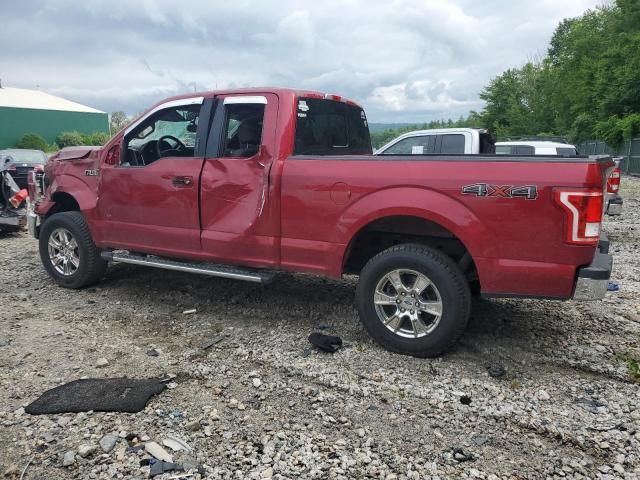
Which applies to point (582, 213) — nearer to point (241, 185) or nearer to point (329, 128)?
point (329, 128)

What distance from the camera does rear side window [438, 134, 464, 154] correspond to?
8.66m

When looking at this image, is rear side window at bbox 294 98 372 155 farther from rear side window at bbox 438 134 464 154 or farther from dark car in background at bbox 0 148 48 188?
dark car in background at bbox 0 148 48 188

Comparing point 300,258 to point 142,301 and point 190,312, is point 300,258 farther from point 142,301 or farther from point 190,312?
point 142,301

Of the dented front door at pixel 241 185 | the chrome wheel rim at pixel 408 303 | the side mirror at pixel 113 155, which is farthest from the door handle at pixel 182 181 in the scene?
the chrome wheel rim at pixel 408 303

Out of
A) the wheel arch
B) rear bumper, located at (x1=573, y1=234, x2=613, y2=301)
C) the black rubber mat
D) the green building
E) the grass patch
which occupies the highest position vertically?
the green building

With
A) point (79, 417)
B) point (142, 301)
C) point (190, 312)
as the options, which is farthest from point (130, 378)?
point (142, 301)

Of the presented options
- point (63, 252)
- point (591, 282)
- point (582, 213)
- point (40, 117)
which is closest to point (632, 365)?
point (591, 282)

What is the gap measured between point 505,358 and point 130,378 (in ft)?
9.24

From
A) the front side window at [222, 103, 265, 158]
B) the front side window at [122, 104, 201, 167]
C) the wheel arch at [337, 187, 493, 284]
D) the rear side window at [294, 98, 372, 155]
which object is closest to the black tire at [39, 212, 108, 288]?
the front side window at [122, 104, 201, 167]

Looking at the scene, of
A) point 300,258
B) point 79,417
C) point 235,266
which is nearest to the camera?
point 79,417

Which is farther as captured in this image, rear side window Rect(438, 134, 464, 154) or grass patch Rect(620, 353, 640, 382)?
rear side window Rect(438, 134, 464, 154)

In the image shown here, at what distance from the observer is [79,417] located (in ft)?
10.7

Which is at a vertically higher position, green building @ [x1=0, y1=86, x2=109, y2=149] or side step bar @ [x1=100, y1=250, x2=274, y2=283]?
green building @ [x1=0, y1=86, x2=109, y2=149]

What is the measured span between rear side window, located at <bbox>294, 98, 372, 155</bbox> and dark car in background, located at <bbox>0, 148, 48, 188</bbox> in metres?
7.08
